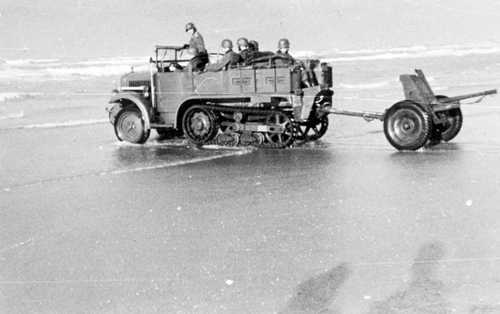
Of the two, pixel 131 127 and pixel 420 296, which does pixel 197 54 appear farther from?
pixel 420 296

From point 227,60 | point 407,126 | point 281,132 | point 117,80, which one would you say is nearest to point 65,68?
point 117,80

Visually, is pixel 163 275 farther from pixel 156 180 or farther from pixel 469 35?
pixel 469 35

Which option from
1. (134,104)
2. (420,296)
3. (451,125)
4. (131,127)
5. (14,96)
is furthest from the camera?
(14,96)

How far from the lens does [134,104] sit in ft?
50.9

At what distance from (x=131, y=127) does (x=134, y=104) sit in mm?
506

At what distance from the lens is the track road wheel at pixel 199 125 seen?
47.0 feet

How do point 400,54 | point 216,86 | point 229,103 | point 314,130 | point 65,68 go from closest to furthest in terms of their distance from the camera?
point 216,86 < point 229,103 < point 314,130 < point 65,68 < point 400,54

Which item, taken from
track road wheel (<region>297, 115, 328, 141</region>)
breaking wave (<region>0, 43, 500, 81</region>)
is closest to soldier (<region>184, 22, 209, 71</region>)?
track road wheel (<region>297, 115, 328, 141</region>)

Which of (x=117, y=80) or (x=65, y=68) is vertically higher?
(x=65, y=68)

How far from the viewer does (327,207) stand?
28.1 ft

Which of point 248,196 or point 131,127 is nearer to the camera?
point 248,196

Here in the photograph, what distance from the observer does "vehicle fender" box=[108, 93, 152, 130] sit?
A: 14938 millimetres

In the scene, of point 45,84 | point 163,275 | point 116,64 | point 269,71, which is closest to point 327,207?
point 163,275

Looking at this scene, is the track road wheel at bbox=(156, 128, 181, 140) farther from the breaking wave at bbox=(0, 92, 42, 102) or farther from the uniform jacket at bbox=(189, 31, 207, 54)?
the breaking wave at bbox=(0, 92, 42, 102)
